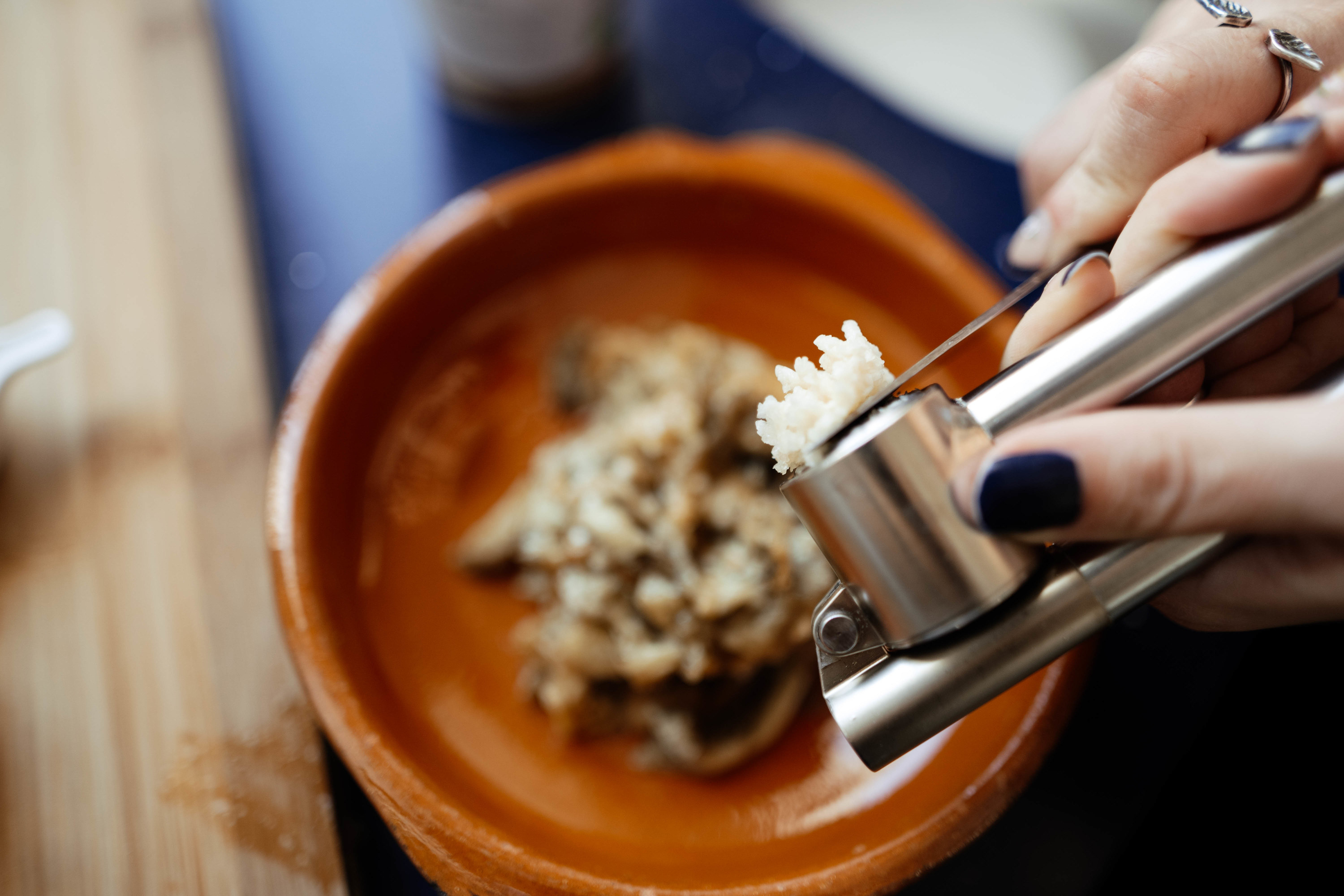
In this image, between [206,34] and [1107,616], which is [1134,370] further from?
[206,34]

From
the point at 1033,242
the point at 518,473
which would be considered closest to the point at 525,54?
the point at 518,473

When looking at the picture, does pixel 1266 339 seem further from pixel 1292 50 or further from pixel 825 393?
pixel 825 393

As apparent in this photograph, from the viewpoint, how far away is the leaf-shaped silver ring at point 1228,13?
1.82ft

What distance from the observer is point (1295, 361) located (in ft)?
1.86

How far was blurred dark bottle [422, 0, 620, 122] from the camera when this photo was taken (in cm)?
83

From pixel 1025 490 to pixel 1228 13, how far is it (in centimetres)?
42

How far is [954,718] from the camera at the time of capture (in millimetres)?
438

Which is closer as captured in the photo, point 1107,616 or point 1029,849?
point 1107,616

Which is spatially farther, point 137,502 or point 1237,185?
point 137,502

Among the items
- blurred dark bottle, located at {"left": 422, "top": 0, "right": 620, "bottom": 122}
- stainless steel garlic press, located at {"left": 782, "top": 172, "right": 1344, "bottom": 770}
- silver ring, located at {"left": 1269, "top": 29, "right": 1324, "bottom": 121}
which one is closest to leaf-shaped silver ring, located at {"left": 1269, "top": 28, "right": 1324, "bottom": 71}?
silver ring, located at {"left": 1269, "top": 29, "right": 1324, "bottom": 121}

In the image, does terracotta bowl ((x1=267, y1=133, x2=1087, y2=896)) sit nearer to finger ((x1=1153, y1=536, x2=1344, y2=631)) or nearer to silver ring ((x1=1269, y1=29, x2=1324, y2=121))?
finger ((x1=1153, y1=536, x2=1344, y2=631))

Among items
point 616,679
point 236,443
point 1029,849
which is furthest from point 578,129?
point 1029,849

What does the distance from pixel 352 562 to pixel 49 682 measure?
0.24m

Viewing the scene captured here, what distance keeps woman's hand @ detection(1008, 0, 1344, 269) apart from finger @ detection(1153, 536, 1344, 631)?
227 millimetres
